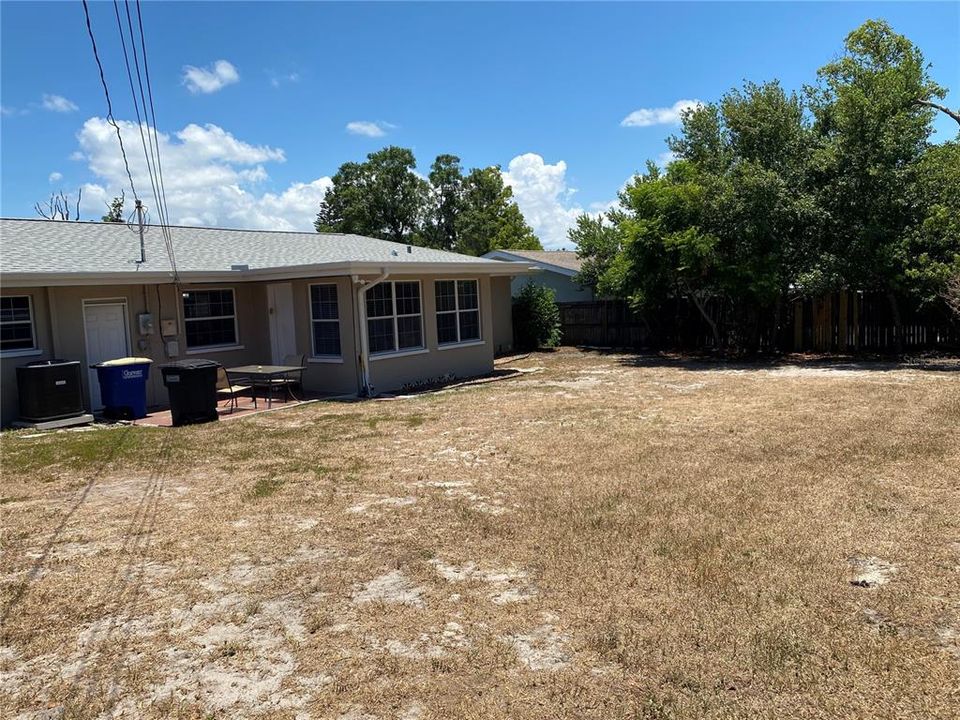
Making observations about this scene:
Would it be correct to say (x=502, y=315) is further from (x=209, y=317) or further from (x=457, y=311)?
(x=209, y=317)

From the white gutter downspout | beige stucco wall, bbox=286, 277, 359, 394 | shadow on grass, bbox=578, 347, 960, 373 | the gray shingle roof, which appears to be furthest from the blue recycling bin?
shadow on grass, bbox=578, 347, 960, 373

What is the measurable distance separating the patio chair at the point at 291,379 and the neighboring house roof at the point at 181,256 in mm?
1678

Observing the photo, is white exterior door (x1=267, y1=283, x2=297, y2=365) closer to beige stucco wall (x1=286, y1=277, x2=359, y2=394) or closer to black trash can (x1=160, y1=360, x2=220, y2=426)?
beige stucco wall (x1=286, y1=277, x2=359, y2=394)

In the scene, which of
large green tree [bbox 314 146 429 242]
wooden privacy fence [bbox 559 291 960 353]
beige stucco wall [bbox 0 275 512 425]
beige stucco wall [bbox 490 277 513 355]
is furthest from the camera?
large green tree [bbox 314 146 429 242]

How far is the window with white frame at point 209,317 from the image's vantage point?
15.4 metres

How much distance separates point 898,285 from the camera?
17.3 metres

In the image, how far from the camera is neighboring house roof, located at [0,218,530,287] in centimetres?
1291

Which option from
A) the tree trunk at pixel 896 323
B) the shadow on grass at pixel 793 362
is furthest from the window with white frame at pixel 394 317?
the tree trunk at pixel 896 323

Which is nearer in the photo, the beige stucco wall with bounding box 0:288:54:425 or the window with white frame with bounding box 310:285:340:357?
the beige stucco wall with bounding box 0:288:54:425

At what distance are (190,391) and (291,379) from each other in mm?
2994

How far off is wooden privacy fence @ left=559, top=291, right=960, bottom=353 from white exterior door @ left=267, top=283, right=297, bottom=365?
12.5 m

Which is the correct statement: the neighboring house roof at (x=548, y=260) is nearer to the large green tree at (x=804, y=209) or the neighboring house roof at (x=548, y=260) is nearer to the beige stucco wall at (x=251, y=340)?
the large green tree at (x=804, y=209)

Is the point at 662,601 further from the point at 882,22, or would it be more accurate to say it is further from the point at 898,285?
the point at 882,22

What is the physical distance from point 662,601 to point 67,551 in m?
4.63
